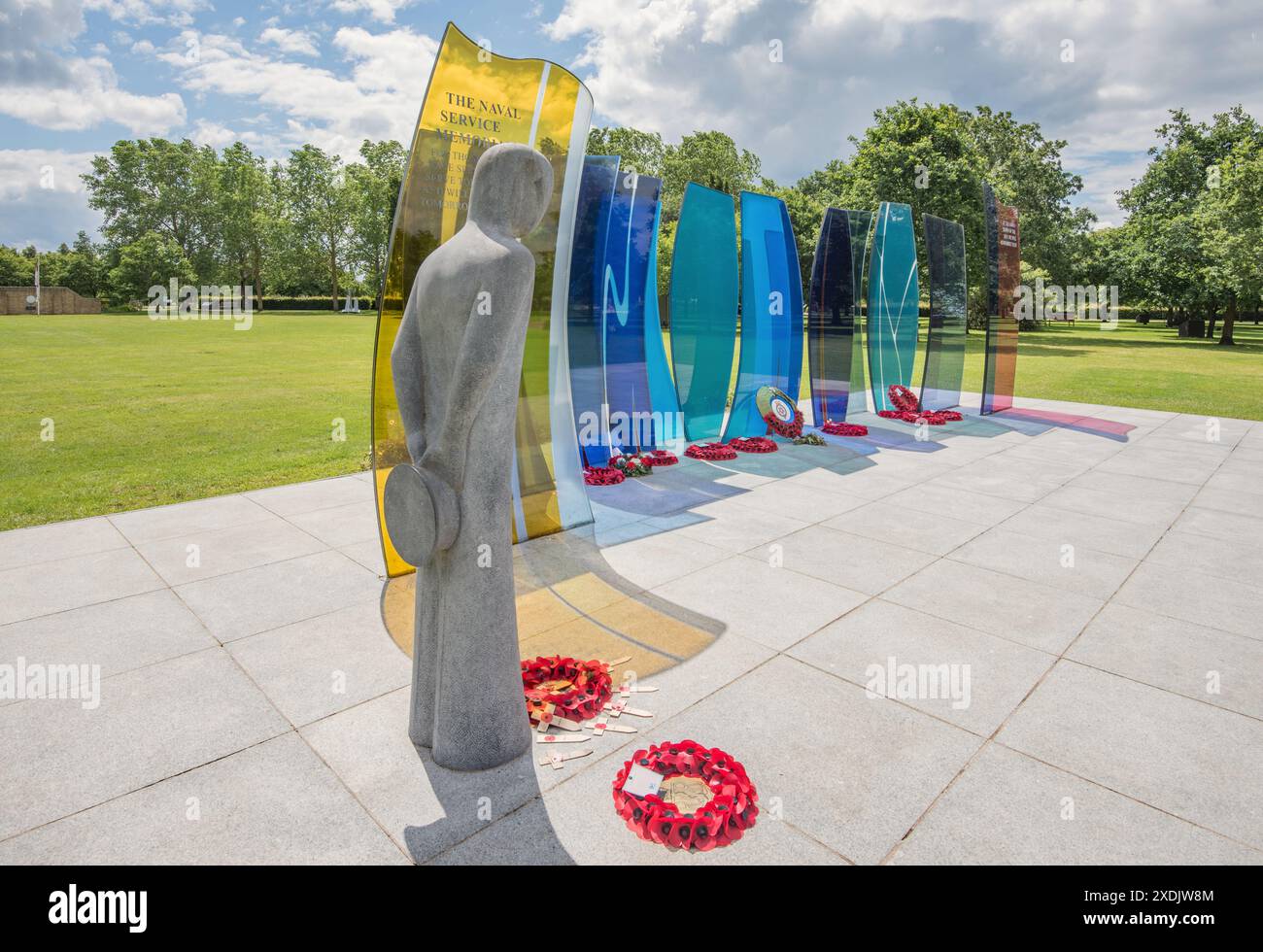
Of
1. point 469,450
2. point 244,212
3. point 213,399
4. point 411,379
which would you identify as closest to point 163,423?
point 213,399

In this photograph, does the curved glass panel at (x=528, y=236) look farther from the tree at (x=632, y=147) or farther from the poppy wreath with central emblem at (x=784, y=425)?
the tree at (x=632, y=147)

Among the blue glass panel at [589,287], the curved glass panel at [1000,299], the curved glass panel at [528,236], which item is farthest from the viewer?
the curved glass panel at [1000,299]

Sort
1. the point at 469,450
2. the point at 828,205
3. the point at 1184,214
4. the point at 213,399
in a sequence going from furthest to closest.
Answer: the point at 1184,214 < the point at 828,205 < the point at 213,399 < the point at 469,450

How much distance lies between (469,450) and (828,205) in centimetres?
2597

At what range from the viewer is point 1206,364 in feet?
92.1

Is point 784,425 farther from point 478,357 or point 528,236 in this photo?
point 478,357

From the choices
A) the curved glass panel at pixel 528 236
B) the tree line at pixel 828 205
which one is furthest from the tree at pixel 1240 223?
the curved glass panel at pixel 528 236

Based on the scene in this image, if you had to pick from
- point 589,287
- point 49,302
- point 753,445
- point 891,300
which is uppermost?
point 49,302

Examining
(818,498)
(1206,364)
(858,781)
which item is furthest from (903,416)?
(1206,364)

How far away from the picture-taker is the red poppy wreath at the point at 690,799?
3.26 m

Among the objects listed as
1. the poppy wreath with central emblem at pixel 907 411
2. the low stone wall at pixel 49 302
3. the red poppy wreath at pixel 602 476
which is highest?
the low stone wall at pixel 49 302

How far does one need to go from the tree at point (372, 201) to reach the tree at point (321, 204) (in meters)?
1.93

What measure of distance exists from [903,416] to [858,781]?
12.1 meters

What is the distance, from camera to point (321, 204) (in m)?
73.1
